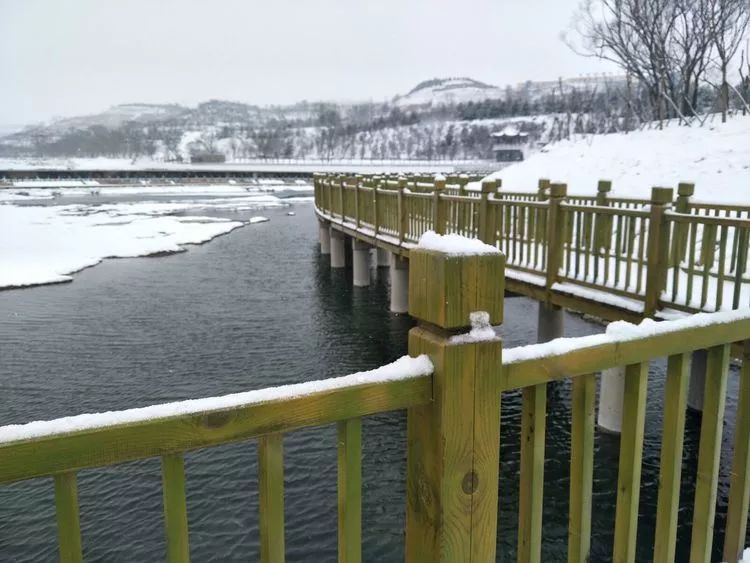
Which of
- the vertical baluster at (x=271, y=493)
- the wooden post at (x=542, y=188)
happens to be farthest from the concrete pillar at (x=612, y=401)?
the vertical baluster at (x=271, y=493)

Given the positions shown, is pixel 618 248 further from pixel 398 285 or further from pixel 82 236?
pixel 82 236

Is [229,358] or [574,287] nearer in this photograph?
[574,287]

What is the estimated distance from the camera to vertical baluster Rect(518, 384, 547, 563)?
2043 mm

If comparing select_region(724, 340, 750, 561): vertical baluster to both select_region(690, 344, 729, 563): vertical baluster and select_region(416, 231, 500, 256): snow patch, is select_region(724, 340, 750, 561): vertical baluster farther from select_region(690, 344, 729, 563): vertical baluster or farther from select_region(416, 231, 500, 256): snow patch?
select_region(416, 231, 500, 256): snow patch

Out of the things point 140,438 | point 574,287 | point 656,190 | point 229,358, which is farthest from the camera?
point 229,358

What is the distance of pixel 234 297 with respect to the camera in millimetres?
16578

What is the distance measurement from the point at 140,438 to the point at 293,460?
20.7ft

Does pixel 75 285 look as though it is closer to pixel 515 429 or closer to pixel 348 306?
pixel 348 306

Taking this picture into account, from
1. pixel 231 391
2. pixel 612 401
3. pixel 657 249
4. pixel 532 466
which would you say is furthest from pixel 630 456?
pixel 231 391

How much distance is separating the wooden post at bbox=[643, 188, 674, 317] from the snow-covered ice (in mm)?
6009

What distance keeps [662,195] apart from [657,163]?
13.3 m

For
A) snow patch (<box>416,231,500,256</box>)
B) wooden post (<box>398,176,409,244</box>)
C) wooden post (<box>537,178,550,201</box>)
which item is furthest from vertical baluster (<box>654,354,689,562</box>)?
wooden post (<box>398,176,409,244</box>)

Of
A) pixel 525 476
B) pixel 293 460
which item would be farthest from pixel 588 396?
pixel 293 460

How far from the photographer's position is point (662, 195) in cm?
690
